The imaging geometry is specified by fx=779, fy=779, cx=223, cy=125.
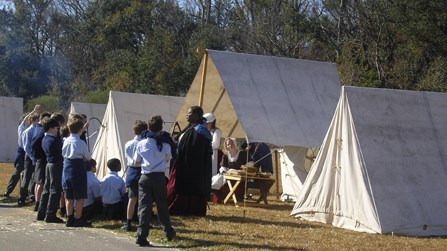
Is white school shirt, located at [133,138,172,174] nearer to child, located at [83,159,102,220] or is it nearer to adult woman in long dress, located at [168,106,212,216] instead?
child, located at [83,159,102,220]

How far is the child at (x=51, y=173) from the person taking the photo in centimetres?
1162

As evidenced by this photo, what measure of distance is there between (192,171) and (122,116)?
5422 millimetres

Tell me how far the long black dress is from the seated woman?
2760 mm

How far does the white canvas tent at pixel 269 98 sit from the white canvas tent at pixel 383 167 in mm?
2861

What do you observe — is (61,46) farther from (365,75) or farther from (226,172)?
(226,172)

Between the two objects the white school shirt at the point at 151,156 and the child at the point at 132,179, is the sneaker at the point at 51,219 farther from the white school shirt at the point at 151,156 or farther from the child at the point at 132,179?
the white school shirt at the point at 151,156

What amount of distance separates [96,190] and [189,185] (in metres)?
1.50

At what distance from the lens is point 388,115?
1228cm

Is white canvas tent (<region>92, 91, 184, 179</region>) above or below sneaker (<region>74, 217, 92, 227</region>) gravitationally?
above

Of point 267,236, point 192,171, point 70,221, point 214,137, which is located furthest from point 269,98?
point 70,221

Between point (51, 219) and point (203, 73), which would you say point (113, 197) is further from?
point (203, 73)

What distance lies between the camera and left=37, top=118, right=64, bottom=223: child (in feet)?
38.1

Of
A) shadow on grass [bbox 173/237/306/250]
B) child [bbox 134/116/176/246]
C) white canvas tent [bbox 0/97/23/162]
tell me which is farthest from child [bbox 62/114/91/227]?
white canvas tent [bbox 0/97/23/162]

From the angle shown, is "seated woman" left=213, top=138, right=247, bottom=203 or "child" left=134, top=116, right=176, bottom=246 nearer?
"child" left=134, top=116, right=176, bottom=246
